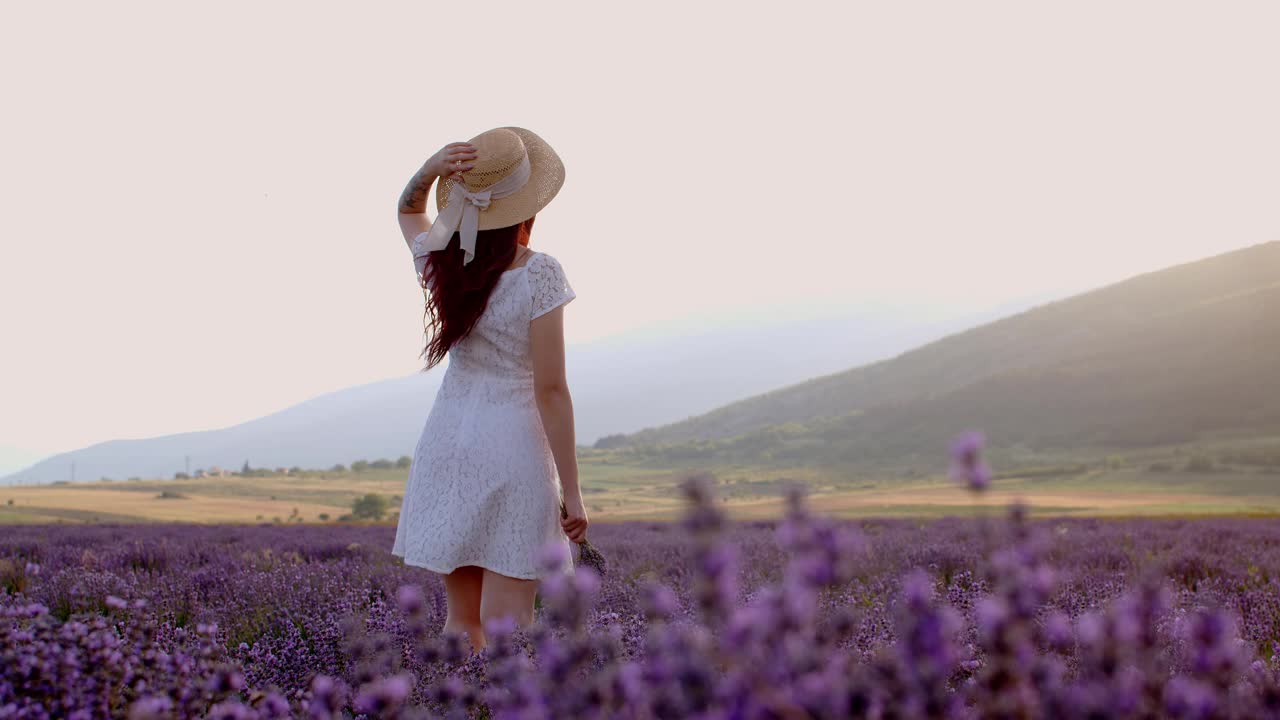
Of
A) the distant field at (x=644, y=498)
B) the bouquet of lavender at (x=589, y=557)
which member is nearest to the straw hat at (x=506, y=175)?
the bouquet of lavender at (x=589, y=557)

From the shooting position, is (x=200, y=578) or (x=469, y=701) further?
(x=200, y=578)

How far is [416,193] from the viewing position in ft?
12.1

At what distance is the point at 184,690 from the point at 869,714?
1.21 m

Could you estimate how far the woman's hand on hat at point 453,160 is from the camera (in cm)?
339

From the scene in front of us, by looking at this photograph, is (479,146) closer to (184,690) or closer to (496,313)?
(496,313)

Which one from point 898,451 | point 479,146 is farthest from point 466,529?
point 898,451

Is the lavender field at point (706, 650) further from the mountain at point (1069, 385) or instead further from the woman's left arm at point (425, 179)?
the mountain at point (1069, 385)

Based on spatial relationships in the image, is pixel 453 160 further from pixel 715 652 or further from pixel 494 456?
pixel 715 652

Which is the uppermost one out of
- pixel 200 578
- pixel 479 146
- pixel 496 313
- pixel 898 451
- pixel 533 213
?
pixel 479 146

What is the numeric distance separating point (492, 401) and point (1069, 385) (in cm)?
5599

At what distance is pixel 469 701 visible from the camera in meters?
1.40

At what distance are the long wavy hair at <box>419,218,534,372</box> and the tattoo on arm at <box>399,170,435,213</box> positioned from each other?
300mm

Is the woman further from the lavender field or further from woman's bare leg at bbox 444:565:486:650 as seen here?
the lavender field

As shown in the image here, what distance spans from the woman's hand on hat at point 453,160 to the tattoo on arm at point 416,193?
8 cm
